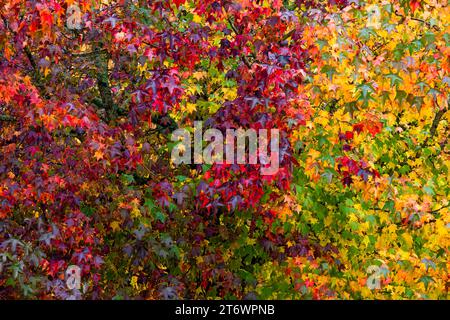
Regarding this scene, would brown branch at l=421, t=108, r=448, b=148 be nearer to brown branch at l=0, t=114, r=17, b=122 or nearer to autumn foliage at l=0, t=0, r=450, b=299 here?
autumn foliage at l=0, t=0, r=450, b=299

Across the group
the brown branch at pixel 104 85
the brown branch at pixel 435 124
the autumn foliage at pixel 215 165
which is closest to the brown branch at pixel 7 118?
the autumn foliage at pixel 215 165

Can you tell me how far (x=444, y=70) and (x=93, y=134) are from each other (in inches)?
155

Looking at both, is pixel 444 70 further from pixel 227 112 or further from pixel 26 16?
pixel 26 16

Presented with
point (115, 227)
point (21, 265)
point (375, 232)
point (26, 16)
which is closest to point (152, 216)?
point (115, 227)

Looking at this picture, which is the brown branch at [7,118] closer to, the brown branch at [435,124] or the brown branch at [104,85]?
the brown branch at [104,85]

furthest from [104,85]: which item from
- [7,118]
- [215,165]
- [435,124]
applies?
[435,124]

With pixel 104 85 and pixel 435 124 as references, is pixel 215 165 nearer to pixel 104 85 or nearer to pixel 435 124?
pixel 104 85

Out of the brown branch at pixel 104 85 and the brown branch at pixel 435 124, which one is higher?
the brown branch at pixel 104 85

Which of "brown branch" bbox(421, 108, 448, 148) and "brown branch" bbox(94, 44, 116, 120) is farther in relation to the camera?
"brown branch" bbox(421, 108, 448, 148)

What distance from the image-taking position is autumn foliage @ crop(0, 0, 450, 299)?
21.8 ft

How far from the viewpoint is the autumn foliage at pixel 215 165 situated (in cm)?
665

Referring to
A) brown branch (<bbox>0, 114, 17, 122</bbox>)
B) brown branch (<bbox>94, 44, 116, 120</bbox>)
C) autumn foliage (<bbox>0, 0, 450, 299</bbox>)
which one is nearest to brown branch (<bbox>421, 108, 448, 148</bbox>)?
Result: autumn foliage (<bbox>0, 0, 450, 299</bbox>)

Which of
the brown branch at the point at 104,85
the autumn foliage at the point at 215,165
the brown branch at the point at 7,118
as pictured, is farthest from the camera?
the brown branch at the point at 104,85

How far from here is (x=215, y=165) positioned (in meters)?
6.64
